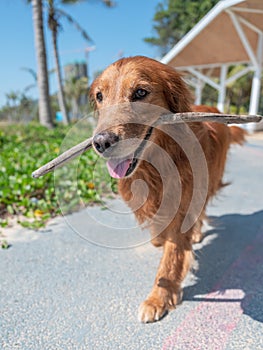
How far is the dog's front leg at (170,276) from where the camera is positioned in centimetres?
204

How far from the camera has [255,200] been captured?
4.23 m

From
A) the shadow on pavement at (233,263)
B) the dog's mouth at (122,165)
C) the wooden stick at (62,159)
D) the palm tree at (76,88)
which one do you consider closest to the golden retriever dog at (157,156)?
the dog's mouth at (122,165)

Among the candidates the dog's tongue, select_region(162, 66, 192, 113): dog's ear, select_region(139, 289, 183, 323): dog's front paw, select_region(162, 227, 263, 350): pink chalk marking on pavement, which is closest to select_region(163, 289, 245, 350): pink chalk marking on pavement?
select_region(162, 227, 263, 350): pink chalk marking on pavement

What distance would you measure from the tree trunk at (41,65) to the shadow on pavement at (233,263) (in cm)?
811

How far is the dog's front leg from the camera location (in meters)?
2.04

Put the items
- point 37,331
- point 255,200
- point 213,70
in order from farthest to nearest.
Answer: point 213,70, point 255,200, point 37,331

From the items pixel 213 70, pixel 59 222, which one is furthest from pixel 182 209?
pixel 213 70

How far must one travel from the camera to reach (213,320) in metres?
1.88

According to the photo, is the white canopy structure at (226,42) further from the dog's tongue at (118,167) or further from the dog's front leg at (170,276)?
the dog's tongue at (118,167)

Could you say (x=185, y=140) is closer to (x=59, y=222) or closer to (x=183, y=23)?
(x=59, y=222)

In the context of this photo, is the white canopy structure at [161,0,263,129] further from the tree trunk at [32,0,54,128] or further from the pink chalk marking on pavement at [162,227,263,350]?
the pink chalk marking on pavement at [162,227,263,350]

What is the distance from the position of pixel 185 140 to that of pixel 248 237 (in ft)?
5.22

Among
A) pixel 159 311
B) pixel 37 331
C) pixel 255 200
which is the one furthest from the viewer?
pixel 255 200

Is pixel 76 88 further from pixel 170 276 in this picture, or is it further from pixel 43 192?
pixel 170 276
